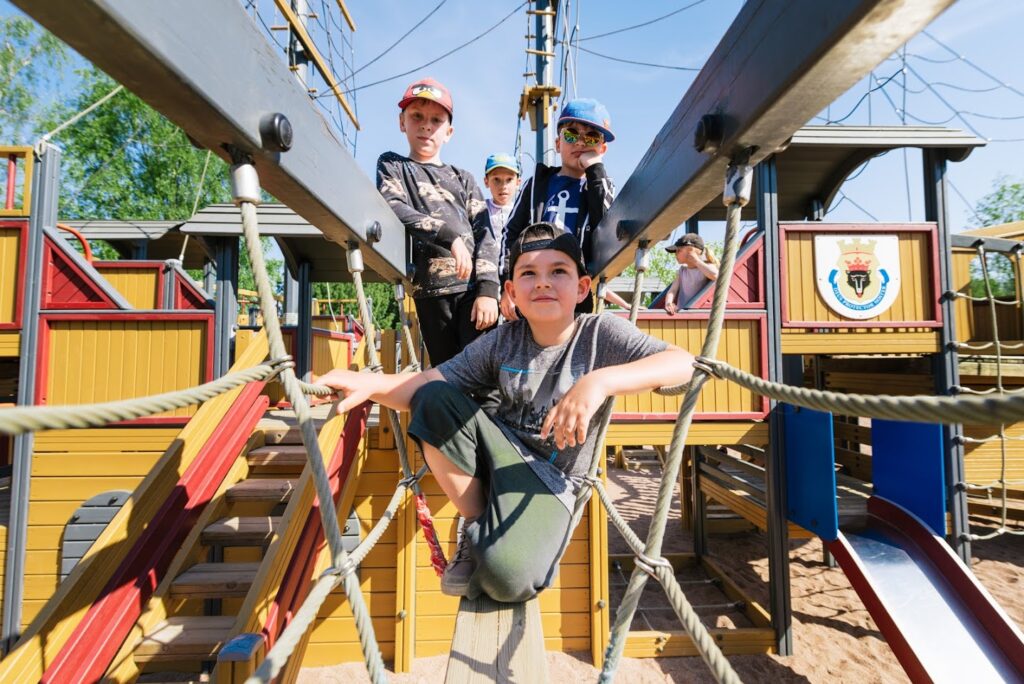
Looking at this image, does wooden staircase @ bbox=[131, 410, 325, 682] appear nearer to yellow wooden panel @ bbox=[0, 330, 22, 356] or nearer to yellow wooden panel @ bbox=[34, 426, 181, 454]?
yellow wooden panel @ bbox=[34, 426, 181, 454]

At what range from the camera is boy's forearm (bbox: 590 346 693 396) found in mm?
1251

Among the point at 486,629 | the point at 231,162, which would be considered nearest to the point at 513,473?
the point at 486,629

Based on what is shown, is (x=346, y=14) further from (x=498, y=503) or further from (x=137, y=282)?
(x=498, y=503)

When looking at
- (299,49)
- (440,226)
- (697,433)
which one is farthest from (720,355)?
(299,49)

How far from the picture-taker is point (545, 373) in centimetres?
163

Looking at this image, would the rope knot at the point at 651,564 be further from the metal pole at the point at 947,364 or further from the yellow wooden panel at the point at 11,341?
the yellow wooden panel at the point at 11,341

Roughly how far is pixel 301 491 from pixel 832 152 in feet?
22.1

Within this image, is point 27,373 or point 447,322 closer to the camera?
point 447,322

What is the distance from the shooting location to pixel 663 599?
19.1ft

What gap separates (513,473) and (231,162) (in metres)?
1.03

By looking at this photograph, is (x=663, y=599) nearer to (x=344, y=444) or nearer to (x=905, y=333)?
(x=905, y=333)

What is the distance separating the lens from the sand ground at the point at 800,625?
13.7ft

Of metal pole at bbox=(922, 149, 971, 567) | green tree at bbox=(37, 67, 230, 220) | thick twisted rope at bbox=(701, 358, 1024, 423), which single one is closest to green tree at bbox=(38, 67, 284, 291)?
green tree at bbox=(37, 67, 230, 220)

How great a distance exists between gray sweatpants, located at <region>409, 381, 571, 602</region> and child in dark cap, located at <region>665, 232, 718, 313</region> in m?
3.61
